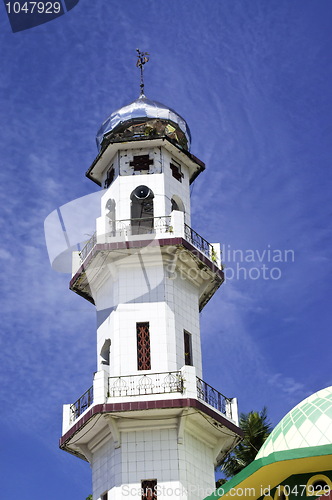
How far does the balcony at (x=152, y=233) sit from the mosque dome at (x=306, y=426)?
8.80 meters

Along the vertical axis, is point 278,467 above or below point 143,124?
below

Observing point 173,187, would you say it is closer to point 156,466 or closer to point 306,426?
point 156,466

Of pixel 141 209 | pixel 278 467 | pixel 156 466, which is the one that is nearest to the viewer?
pixel 278 467

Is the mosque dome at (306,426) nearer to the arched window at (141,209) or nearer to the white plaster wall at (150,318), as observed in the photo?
the white plaster wall at (150,318)

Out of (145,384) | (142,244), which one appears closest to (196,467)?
(145,384)

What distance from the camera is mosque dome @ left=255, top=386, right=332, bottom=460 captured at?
26.7m

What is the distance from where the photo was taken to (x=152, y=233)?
3525 centimetres

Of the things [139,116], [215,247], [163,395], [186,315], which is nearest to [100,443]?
[163,395]

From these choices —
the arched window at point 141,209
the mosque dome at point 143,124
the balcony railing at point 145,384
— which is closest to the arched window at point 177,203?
the arched window at point 141,209

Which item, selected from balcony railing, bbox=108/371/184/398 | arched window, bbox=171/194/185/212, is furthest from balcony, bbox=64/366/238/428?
arched window, bbox=171/194/185/212

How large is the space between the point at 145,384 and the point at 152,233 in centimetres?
A: 609

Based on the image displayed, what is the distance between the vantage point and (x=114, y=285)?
115 ft

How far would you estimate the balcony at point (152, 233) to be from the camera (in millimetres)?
34656

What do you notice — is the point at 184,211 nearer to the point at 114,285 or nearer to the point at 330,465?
the point at 114,285
